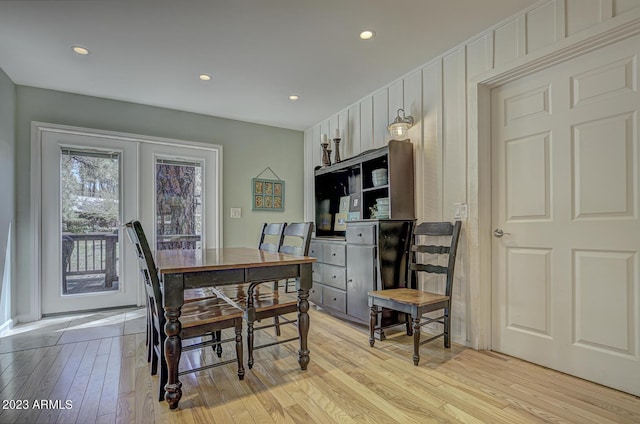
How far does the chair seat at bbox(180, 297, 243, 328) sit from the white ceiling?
194cm

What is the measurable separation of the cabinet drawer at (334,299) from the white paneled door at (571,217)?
4.26 ft

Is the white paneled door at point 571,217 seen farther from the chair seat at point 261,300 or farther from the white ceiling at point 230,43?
the chair seat at point 261,300

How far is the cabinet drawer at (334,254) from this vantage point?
3.19m

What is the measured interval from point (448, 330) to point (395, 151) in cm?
154

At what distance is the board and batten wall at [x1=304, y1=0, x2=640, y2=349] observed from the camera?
196 cm

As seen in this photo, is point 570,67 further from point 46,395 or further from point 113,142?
point 113,142

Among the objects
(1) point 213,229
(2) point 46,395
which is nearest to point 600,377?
(2) point 46,395

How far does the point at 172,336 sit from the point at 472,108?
2550 mm

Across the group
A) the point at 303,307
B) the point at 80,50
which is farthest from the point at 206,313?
the point at 80,50

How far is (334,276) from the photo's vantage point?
3.30m

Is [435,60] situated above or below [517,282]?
above

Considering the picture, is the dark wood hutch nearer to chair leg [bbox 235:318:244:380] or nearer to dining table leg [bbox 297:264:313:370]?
dining table leg [bbox 297:264:313:370]

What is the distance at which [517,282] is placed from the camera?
2332mm

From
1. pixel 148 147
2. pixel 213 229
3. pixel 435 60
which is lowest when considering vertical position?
pixel 213 229
